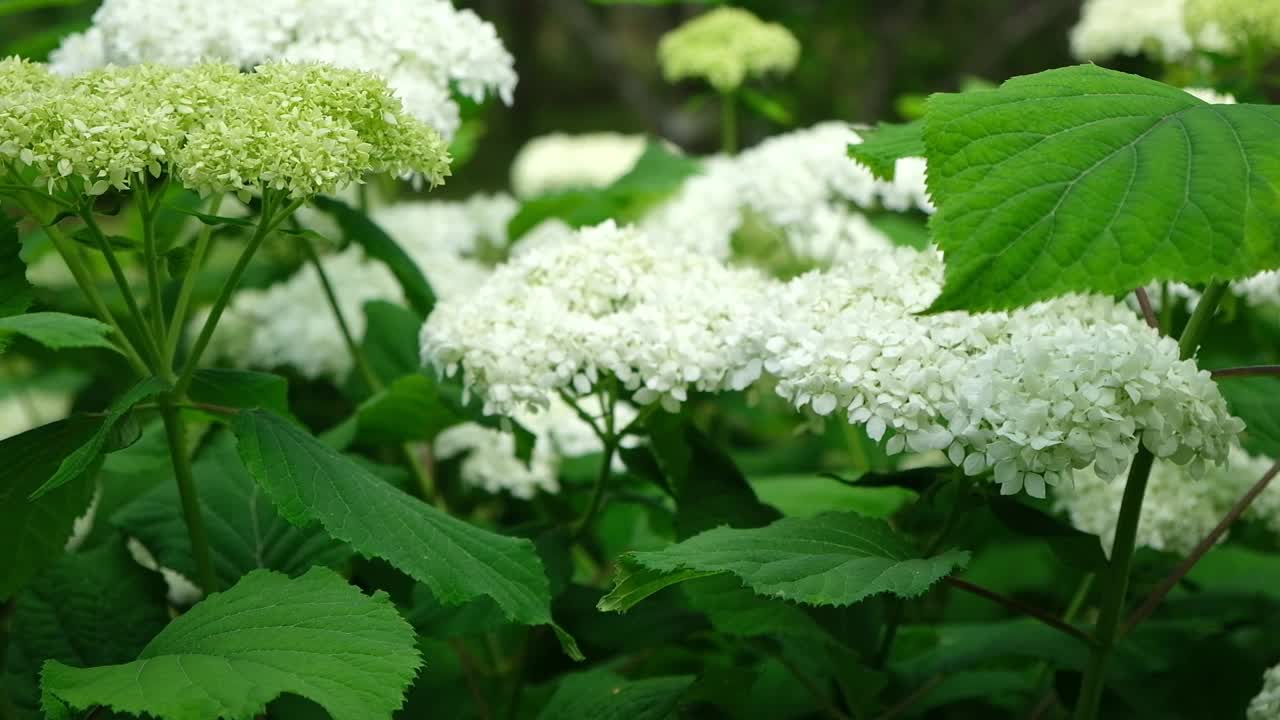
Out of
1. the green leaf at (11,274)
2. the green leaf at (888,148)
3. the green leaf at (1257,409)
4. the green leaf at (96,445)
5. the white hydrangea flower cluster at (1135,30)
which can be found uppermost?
the white hydrangea flower cluster at (1135,30)

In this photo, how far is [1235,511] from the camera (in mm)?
1724

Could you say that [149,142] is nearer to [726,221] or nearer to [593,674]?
[593,674]

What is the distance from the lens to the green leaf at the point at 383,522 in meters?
1.44

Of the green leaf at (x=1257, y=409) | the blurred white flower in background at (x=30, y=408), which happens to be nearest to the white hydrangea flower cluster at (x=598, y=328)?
the green leaf at (x=1257, y=409)

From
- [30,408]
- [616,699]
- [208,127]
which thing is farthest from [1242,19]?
[30,408]

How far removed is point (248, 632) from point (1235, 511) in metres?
1.30

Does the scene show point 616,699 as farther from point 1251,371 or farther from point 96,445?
point 1251,371

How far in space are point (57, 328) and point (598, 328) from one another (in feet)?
2.40

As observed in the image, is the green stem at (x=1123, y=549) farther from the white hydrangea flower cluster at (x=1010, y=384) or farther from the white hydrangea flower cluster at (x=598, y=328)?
the white hydrangea flower cluster at (x=598, y=328)

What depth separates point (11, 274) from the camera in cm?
157

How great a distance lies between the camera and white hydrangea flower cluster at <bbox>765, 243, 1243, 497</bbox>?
1361 millimetres

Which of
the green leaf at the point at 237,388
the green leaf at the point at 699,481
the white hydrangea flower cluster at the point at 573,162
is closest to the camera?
the green leaf at the point at 237,388

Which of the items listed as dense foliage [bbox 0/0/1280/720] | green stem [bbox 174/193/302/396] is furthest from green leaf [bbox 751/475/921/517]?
green stem [bbox 174/193/302/396]

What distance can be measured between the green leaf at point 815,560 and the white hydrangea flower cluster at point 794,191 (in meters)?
1.14
